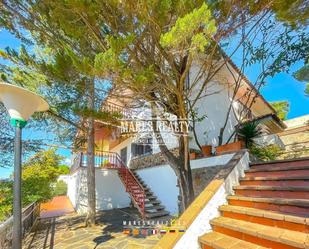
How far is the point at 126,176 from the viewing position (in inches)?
498

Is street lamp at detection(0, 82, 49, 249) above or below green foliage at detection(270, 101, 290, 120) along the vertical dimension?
below

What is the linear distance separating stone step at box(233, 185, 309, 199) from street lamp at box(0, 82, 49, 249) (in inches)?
169

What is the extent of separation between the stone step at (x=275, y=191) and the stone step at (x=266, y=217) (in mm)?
484

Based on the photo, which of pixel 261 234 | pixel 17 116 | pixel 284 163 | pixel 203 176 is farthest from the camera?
pixel 203 176

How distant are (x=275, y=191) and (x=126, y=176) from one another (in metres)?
9.19

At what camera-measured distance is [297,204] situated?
150 inches

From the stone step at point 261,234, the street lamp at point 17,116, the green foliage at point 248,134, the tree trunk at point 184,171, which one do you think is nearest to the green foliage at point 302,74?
the green foliage at point 248,134

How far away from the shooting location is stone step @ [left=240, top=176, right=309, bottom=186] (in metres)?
4.38

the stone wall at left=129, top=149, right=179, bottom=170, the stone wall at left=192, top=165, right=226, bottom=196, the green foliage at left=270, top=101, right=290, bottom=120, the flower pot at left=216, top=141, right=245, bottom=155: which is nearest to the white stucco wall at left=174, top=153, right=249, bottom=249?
the flower pot at left=216, top=141, right=245, bottom=155

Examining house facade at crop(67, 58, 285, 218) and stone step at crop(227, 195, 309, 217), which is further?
house facade at crop(67, 58, 285, 218)

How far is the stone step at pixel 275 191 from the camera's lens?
4068 mm

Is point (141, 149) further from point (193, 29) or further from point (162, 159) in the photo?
point (193, 29)

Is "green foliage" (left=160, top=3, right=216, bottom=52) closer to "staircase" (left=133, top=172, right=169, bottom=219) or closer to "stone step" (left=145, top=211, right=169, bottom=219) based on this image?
"stone step" (left=145, top=211, right=169, bottom=219)

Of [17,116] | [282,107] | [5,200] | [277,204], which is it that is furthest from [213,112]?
[282,107]
